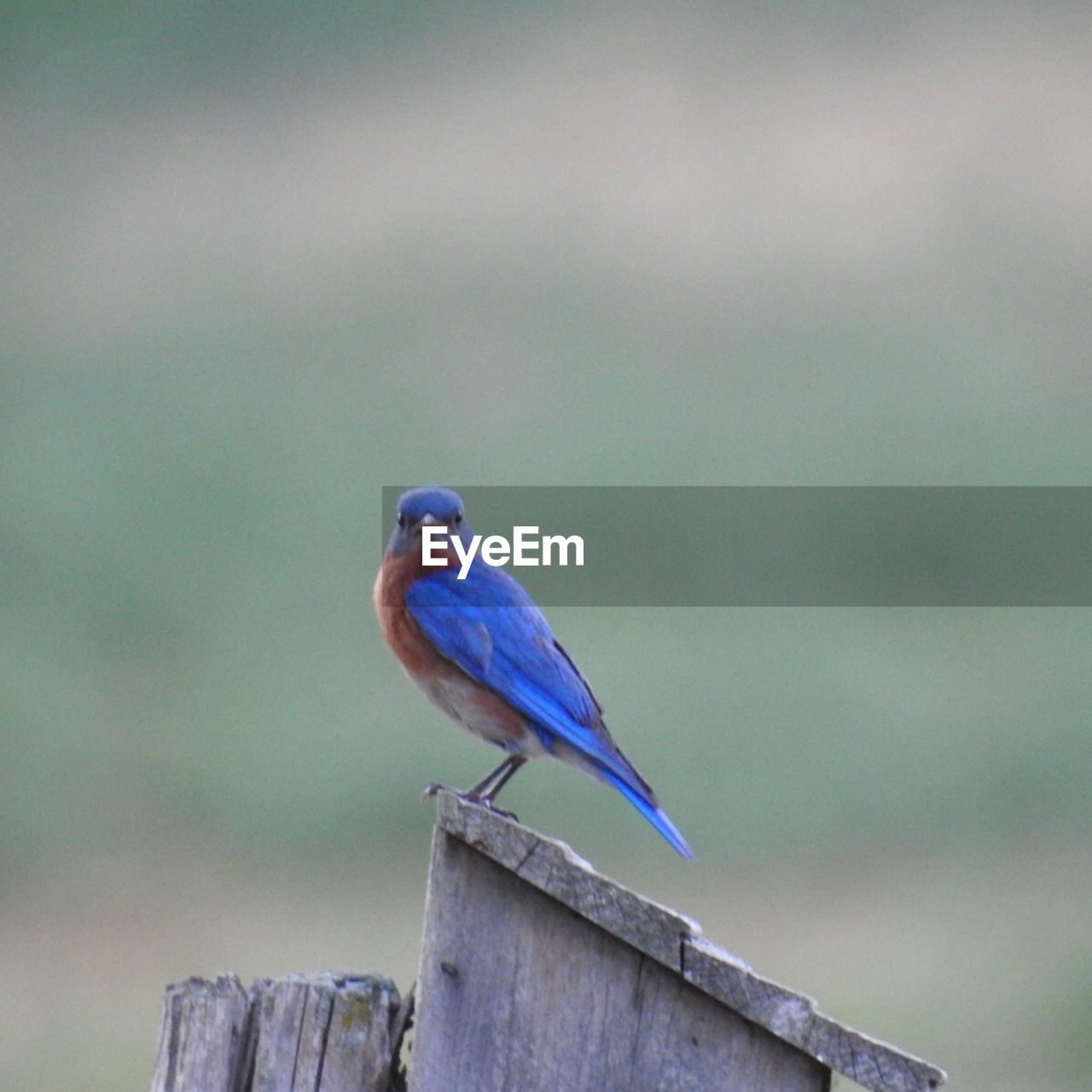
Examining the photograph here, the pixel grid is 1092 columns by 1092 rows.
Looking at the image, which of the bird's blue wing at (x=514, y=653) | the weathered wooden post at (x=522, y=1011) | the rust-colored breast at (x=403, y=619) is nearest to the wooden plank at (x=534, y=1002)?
the weathered wooden post at (x=522, y=1011)

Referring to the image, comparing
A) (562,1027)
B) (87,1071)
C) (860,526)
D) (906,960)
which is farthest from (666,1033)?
(860,526)

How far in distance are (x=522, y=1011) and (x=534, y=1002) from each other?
25 mm

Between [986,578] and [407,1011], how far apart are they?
8.50 meters

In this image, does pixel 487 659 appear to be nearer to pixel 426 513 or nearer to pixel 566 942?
pixel 426 513

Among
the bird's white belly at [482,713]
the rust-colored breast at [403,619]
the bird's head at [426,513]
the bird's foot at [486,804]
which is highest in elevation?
the bird's head at [426,513]

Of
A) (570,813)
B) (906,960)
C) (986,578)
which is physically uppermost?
(986,578)

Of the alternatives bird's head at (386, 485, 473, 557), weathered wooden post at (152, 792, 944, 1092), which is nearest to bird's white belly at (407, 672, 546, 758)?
bird's head at (386, 485, 473, 557)

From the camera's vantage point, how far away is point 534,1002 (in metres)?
3.41

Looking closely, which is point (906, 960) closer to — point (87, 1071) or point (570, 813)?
point (570, 813)

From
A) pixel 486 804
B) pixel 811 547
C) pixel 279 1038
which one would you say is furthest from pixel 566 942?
pixel 811 547

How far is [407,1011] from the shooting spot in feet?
11.5

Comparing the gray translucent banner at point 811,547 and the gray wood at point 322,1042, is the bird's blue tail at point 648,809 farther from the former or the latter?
the gray translucent banner at point 811,547

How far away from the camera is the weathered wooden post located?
3270mm

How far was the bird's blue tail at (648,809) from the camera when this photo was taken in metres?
3.71
